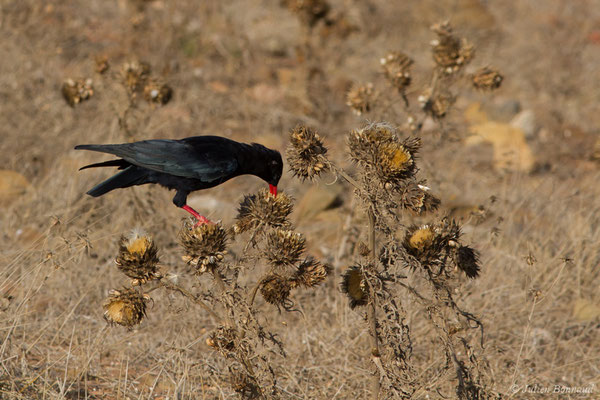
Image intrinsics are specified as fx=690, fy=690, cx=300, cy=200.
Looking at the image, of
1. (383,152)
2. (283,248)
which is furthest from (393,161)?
(283,248)

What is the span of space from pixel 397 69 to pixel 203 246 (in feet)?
7.58

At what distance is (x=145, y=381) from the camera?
10.7 ft

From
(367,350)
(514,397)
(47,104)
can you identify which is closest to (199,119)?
(47,104)

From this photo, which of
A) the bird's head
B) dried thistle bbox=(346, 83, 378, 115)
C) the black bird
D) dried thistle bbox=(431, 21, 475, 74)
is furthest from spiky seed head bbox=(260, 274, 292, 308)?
dried thistle bbox=(431, 21, 475, 74)

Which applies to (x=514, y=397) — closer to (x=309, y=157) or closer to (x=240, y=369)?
(x=240, y=369)

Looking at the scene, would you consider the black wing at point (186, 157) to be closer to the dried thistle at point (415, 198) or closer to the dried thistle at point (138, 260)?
the dried thistle at point (138, 260)

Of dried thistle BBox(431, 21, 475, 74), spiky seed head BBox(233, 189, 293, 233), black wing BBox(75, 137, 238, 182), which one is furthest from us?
dried thistle BBox(431, 21, 475, 74)

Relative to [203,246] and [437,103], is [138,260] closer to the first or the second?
[203,246]

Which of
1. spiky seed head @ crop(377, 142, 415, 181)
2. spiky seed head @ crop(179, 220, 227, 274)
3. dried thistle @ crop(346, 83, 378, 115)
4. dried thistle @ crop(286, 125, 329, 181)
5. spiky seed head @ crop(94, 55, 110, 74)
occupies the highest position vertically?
spiky seed head @ crop(377, 142, 415, 181)

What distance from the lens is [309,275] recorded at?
2619mm

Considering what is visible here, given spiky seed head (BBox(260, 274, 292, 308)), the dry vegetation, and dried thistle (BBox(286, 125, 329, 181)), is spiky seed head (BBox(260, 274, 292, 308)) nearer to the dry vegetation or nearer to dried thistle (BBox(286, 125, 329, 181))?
the dry vegetation

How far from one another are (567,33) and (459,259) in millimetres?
8454

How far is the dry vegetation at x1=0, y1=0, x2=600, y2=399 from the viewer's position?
2609 mm

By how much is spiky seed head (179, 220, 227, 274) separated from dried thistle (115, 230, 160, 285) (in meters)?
0.12
